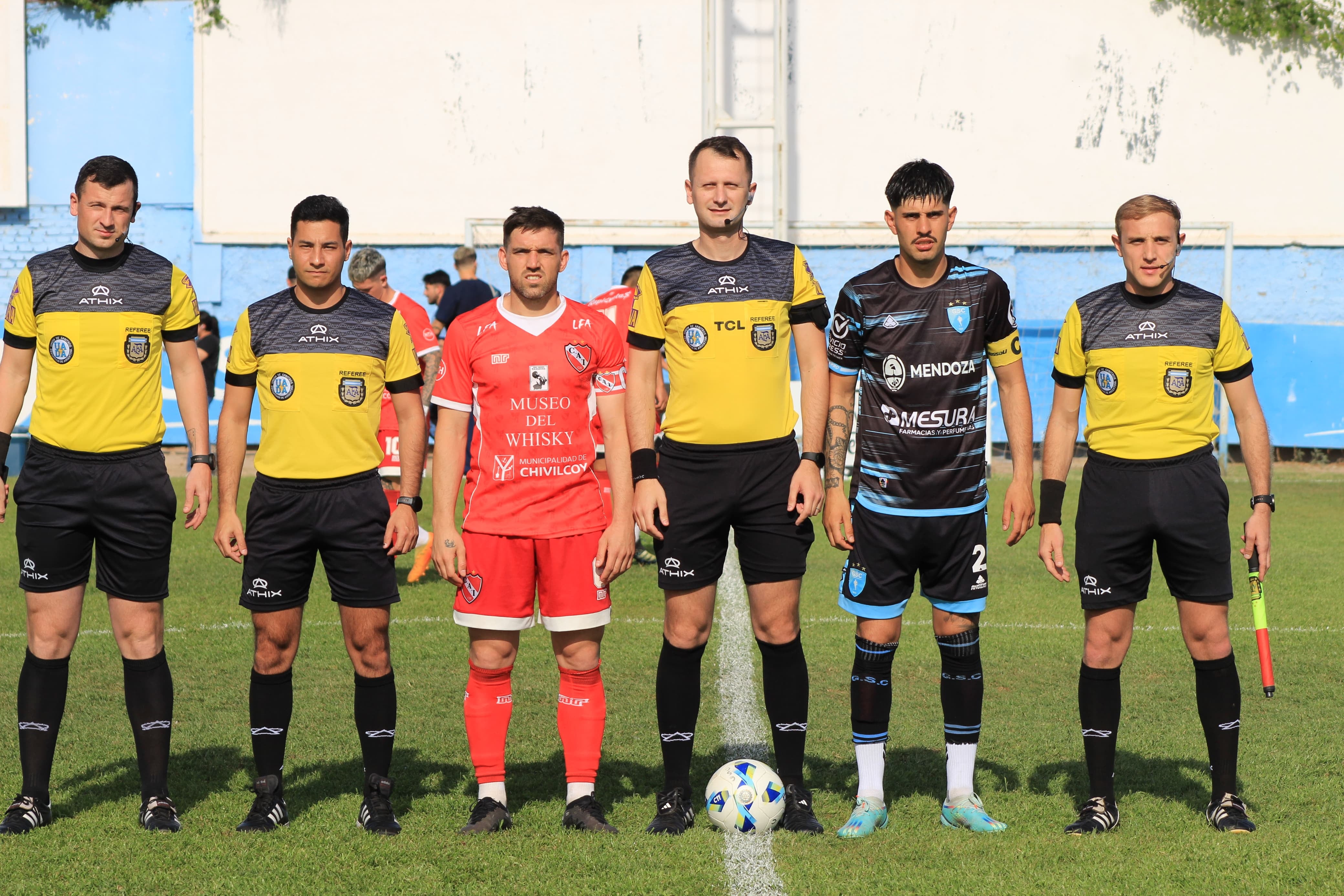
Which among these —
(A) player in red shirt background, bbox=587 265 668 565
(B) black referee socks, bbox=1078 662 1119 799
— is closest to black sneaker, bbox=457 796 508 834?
(B) black referee socks, bbox=1078 662 1119 799

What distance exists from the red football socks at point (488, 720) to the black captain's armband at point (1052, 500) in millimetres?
2062

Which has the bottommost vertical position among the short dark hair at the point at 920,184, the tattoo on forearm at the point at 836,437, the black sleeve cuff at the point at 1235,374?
the tattoo on forearm at the point at 836,437

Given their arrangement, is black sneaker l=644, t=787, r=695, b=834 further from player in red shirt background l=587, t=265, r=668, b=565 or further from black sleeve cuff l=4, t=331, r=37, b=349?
player in red shirt background l=587, t=265, r=668, b=565

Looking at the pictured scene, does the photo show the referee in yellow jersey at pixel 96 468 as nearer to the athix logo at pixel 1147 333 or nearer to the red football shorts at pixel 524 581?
the red football shorts at pixel 524 581

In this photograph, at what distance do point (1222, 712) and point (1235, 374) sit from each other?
1225 millimetres

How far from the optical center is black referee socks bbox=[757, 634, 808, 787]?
494 cm

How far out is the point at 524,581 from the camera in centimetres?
482

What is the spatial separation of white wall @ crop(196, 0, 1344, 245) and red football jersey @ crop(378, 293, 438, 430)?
11.2 m

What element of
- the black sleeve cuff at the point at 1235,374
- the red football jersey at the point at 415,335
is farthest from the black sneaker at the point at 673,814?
the red football jersey at the point at 415,335

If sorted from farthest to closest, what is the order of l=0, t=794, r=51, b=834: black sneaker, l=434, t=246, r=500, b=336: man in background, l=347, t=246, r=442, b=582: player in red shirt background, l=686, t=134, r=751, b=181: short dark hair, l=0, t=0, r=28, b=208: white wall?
l=0, t=0, r=28, b=208: white wall
l=434, t=246, r=500, b=336: man in background
l=347, t=246, r=442, b=582: player in red shirt background
l=0, t=794, r=51, b=834: black sneaker
l=686, t=134, r=751, b=181: short dark hair

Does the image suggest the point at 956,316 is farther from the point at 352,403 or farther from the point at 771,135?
the point at 771,135

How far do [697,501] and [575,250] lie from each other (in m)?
16.1

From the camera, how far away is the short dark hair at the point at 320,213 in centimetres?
486

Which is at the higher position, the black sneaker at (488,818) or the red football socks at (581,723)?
the red football socks at (581,723)
